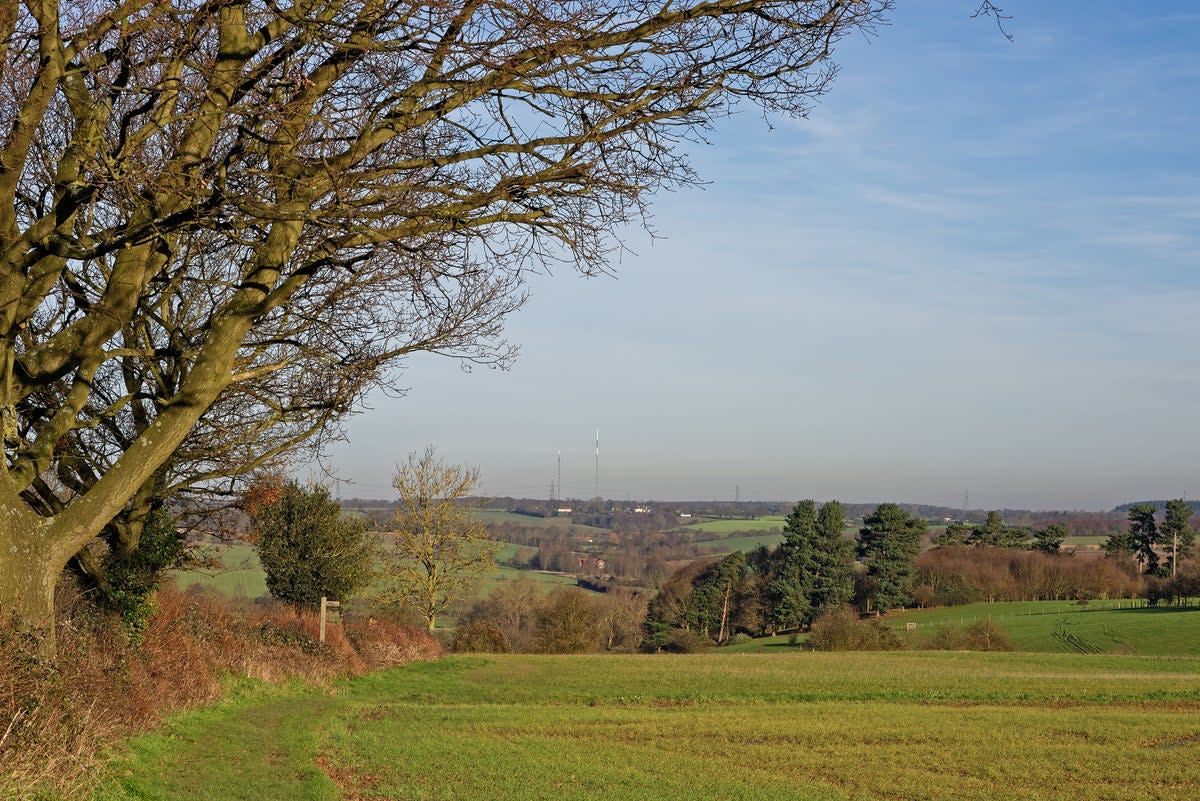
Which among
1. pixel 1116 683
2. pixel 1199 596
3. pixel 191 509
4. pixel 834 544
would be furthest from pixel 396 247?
pixel 1199 596

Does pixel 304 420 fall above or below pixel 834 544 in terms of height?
above

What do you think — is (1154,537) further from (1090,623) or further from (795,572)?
(795,572)

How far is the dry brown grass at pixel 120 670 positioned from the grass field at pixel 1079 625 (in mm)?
40902

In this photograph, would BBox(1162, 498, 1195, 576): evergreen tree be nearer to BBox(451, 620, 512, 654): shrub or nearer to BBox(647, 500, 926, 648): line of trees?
BBox(647, 500, 926, 648): line of trees

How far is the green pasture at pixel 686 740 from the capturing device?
1262 centimetres

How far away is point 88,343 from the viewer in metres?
8.78

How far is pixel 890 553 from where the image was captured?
89.2m

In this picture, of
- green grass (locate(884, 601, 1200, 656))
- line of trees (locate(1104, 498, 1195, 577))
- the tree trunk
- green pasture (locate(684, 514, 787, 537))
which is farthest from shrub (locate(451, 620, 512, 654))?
green pasture (locate(684, 514, 787, 537))

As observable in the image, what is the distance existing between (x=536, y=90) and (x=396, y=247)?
1.75 meters

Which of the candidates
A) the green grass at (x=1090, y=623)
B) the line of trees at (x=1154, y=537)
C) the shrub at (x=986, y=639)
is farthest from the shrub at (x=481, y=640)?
the line of trees at (x=1154, y=537)

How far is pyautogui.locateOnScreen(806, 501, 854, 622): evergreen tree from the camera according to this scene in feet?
286

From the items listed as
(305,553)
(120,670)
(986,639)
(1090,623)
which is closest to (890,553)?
(1090,623)

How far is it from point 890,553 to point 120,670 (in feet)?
272

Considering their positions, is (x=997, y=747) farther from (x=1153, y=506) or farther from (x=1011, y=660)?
(x=1153, y=506)
